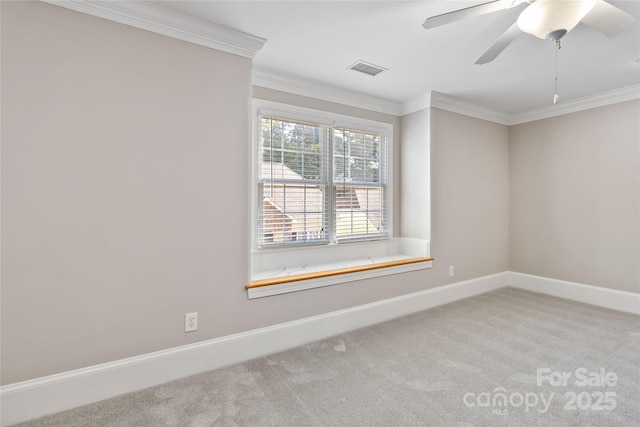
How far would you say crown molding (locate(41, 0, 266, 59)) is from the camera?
1826 mm

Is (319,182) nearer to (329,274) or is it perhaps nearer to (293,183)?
(293,183)

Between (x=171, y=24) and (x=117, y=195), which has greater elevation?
(x=171, y=24)

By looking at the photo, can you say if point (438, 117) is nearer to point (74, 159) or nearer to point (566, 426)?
Result: point (566, 426)

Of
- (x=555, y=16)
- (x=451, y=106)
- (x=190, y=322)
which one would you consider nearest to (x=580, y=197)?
(x=451, y=106)

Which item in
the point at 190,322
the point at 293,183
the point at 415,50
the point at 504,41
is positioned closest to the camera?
the point at 504,41

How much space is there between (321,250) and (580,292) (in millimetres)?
3265

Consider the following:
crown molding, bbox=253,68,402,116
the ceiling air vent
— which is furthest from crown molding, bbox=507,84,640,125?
the ceiling air vent

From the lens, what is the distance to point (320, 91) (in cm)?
320

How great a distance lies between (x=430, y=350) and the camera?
2.49 m

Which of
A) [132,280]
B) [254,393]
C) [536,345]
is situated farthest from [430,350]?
[132,280]

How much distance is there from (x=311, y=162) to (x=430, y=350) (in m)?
2.09

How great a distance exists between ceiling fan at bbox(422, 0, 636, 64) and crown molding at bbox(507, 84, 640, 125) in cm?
220

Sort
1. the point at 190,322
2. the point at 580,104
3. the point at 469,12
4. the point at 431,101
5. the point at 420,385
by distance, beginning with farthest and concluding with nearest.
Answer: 1. the point at 580,104
2. the point at 431,101
3. the point at 190,322
4. the point at 420,385
5. the point at 469,12

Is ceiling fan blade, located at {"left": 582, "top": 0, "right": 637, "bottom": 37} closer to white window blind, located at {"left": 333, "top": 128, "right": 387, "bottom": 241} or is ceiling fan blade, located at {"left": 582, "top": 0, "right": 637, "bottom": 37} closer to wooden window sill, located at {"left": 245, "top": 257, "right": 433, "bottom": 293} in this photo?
white window blind, located at {"left": 333, "top": 128, "right": 387, "bottom": 241}
